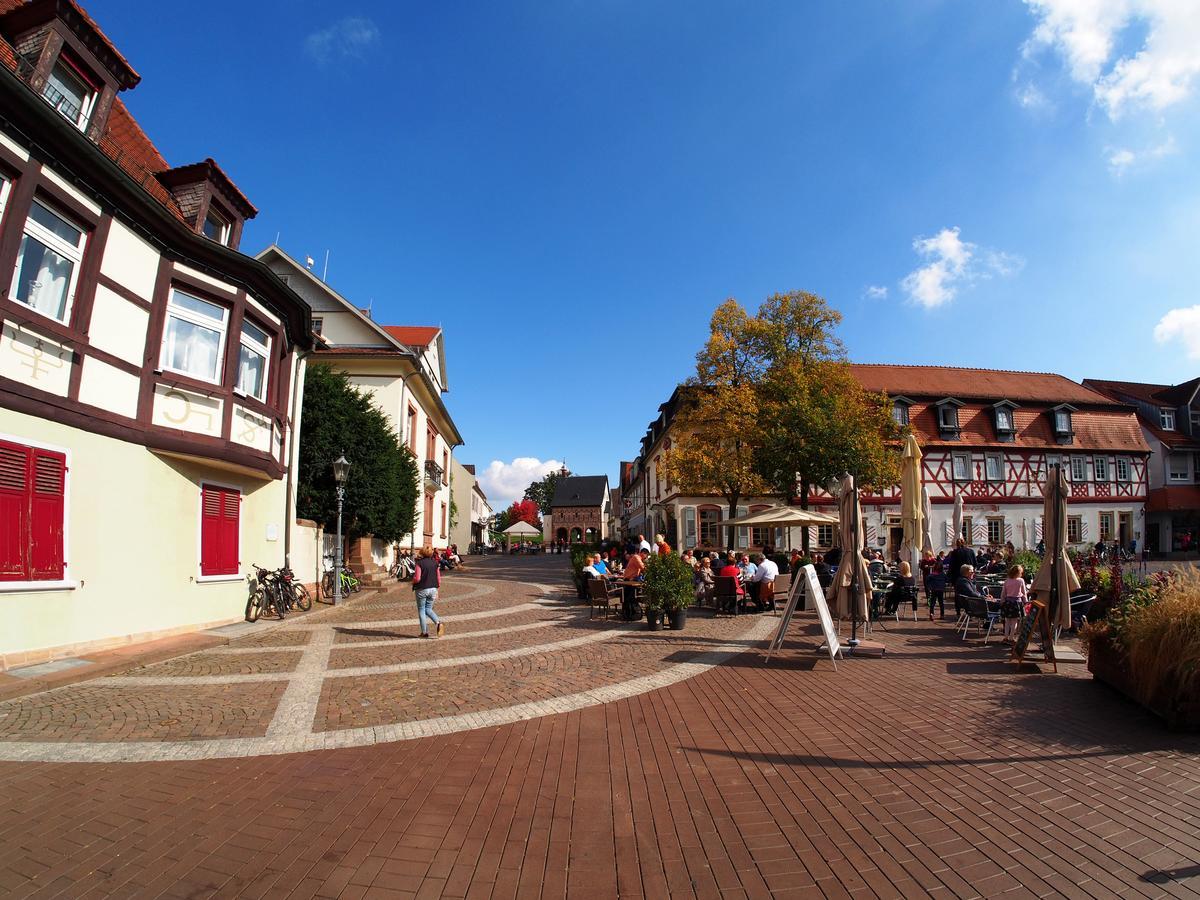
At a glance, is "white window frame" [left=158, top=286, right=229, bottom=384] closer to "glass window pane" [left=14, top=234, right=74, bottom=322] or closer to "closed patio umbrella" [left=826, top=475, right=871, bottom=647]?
"glass window pane" [left=14, top=234, right=74, bottom=322]

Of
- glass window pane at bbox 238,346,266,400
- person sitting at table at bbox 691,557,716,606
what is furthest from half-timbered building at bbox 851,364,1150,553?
glass window pane at bbox 238,346,266,400

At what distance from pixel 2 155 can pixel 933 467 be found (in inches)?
1526

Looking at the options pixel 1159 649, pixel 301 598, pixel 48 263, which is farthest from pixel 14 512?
pixel 1159 649

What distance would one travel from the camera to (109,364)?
9375 millimetres

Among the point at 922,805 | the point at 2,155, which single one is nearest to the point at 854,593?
the point at 922,805

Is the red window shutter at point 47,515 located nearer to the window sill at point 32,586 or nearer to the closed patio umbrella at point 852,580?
the window sill at point 32,586

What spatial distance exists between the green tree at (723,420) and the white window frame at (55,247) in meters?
19.8

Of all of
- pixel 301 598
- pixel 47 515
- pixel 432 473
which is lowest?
pixel 301 598

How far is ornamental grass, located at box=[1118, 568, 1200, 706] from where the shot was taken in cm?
546

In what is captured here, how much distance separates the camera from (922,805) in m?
4.17

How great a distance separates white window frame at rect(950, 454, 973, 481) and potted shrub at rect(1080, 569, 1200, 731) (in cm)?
3187

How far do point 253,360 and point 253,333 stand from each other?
1.80ft

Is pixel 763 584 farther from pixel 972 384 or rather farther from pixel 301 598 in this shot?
pixel 972 384

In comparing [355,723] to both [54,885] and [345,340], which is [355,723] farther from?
[345,340]
